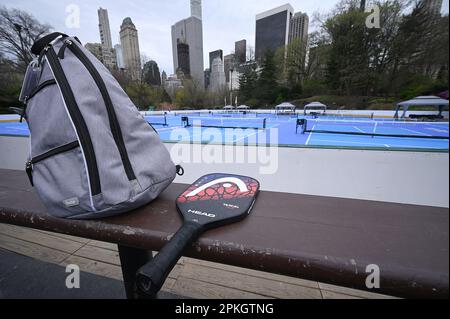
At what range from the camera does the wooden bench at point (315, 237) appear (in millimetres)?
365

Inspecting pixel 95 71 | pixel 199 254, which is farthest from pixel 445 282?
pixel 95 71

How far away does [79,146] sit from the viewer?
528 mm

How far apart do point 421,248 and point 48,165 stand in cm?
90

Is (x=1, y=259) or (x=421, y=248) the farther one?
(x=1, y=259)

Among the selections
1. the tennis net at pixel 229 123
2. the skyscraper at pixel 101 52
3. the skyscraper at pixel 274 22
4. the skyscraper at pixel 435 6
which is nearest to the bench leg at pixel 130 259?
the skyscraper at pixel 101 52

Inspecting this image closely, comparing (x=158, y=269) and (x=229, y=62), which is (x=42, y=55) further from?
(x=229, y=62)

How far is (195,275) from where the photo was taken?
1.10m

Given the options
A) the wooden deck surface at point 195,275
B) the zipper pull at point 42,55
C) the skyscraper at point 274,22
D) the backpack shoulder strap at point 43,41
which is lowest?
the wooden deck surface at point 195,275

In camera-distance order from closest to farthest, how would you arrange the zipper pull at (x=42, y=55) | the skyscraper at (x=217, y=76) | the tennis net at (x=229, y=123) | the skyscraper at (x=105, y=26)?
the zipper pull at (x=42, y=55)
the skyscraper at (x=105, y=26)
the tennis net at (x=229, y=123)
the skyscraper at (x=217, y=76)

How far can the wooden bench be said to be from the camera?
1.20 ft

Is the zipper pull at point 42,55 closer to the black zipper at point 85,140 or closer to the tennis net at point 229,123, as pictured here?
the black zipper at point 85,140

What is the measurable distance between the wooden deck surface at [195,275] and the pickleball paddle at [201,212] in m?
0.63

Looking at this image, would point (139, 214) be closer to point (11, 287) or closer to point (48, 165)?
point (48, 165)
